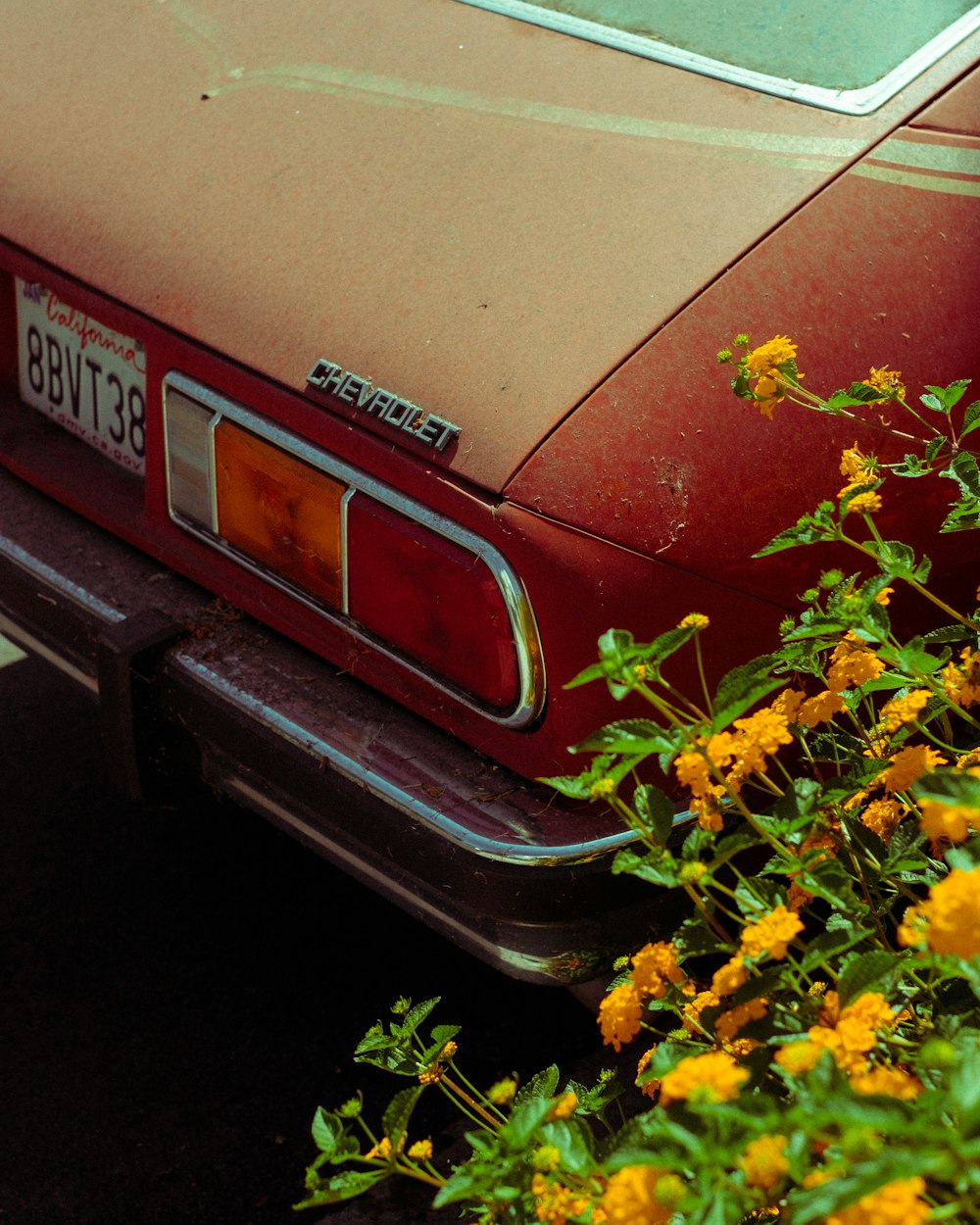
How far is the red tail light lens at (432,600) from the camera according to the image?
1921 mm

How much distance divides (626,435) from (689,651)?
0.31m

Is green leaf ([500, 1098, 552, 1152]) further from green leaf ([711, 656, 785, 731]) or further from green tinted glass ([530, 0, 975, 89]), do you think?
green tinted glass ([530, 0, 975, 89])

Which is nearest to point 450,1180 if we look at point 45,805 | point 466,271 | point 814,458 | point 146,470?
point 814,458

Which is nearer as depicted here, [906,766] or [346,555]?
[906,766]

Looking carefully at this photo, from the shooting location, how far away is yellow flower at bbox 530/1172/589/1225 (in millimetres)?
1237

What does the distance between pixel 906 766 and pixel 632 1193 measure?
1.99 feet

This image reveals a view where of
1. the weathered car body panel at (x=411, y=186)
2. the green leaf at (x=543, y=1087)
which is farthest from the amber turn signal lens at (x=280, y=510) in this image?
the green leaf at (x=543, y=1087)

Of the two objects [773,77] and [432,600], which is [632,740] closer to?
[432,600]

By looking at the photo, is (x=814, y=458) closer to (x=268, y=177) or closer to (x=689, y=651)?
(x=689, y=651)

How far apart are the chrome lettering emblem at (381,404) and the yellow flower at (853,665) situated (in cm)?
62

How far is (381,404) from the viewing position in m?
1.97

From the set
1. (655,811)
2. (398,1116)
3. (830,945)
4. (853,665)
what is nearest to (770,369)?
(853,665)

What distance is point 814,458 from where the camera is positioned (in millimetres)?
1945

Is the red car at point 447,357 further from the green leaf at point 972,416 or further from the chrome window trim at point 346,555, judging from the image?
the green leaf at point 972,416
